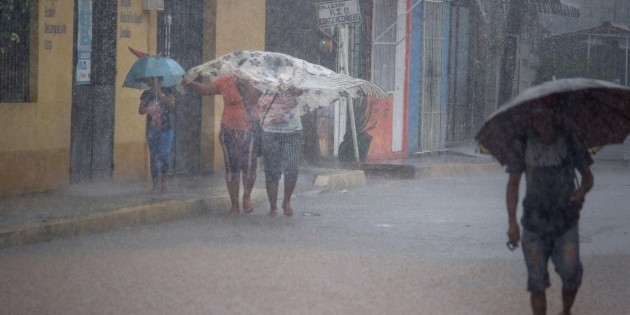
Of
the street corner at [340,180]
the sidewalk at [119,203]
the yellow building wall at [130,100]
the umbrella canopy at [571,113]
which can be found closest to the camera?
the umbrella canopy at [571,113]

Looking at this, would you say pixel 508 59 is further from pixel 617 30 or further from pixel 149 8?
pixel 149 8

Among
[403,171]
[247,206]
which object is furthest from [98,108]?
[403,171]

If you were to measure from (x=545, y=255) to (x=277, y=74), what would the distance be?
Answer: 6419 mm

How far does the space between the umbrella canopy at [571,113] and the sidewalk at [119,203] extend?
208 inches

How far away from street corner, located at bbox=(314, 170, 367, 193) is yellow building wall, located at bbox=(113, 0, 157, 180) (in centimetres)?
255

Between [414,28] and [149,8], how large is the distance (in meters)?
9.11

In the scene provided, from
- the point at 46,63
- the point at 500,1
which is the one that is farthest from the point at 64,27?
the point at 500,1

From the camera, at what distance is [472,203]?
15367mm

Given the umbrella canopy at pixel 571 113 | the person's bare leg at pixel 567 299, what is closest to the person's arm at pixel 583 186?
the umbrella canopy at pixel 571 113

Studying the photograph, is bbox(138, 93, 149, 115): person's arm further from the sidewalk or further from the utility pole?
the utility pole

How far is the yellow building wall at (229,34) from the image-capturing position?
17.8 metres

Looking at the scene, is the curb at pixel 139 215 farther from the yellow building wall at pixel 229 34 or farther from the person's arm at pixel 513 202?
the person's arm at pixel 513 202

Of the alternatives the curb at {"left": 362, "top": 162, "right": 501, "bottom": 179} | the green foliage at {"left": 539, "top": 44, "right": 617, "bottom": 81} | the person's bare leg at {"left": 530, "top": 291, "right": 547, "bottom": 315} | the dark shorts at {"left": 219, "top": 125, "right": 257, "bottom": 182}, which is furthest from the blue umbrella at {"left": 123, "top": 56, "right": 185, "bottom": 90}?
the green foliage at {"left": 539, "top": 44, "right": 617, "bottom": 81}

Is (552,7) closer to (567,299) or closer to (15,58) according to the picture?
(15,58)
